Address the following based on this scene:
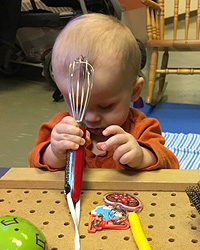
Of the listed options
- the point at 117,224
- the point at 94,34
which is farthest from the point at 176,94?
the point at 117,224

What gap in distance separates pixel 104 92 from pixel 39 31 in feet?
5.84

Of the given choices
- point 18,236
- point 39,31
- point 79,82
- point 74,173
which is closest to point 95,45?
point 79,82

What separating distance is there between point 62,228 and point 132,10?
302 cm

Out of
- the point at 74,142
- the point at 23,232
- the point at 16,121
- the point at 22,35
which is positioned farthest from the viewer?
the point at 22,35

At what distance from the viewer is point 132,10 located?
3.18 meters

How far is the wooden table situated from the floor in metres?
0.84

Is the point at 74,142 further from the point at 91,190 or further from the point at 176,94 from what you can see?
the point at 176,94

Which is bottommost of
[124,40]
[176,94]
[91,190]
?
[176,94]

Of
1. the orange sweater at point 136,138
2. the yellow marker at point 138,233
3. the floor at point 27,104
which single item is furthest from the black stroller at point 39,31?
the yellow marker at point 138,233

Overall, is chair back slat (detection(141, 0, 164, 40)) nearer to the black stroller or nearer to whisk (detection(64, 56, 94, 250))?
the black stroller

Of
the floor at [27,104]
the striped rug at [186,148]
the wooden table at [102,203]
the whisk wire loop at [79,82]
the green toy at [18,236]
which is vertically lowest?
the floor at [27,104]

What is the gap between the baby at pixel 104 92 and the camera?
0.49m

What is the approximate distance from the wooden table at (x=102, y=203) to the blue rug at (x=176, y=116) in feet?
3.59

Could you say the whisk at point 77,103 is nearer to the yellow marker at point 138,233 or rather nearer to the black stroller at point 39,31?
the yellow marker at point 138,233
